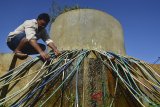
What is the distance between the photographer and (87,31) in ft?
18.7

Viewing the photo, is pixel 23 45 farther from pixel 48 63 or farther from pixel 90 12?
pixel 90 12

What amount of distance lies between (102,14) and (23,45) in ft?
6.77

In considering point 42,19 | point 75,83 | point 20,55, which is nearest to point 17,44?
point 20,55

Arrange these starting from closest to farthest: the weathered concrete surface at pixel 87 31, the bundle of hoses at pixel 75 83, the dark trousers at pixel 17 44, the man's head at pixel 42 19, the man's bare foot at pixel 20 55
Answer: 1. the bundle of hoses at pixel 75 83
2. the man's bare foot at pixel 20 55
3. the man's head at pixel 42 19
4. the dark trousers at pixel 17 44
5. the weathered concrete surface at pixel 87 31

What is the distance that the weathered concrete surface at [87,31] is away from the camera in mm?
5625

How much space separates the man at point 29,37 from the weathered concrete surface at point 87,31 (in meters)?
0.60

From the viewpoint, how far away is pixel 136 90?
15.6 feet

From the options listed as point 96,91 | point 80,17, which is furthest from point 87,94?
point 80,17

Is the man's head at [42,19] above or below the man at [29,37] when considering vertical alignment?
above

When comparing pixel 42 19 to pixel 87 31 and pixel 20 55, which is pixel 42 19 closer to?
pixel 20 55

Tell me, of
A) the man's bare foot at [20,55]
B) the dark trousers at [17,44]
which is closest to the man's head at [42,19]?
the dark trousers at [17,44]

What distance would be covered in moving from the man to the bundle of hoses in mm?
244

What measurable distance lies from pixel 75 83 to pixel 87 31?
5.21 feet

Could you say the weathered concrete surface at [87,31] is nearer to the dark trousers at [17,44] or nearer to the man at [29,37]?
the man at [29,37]
